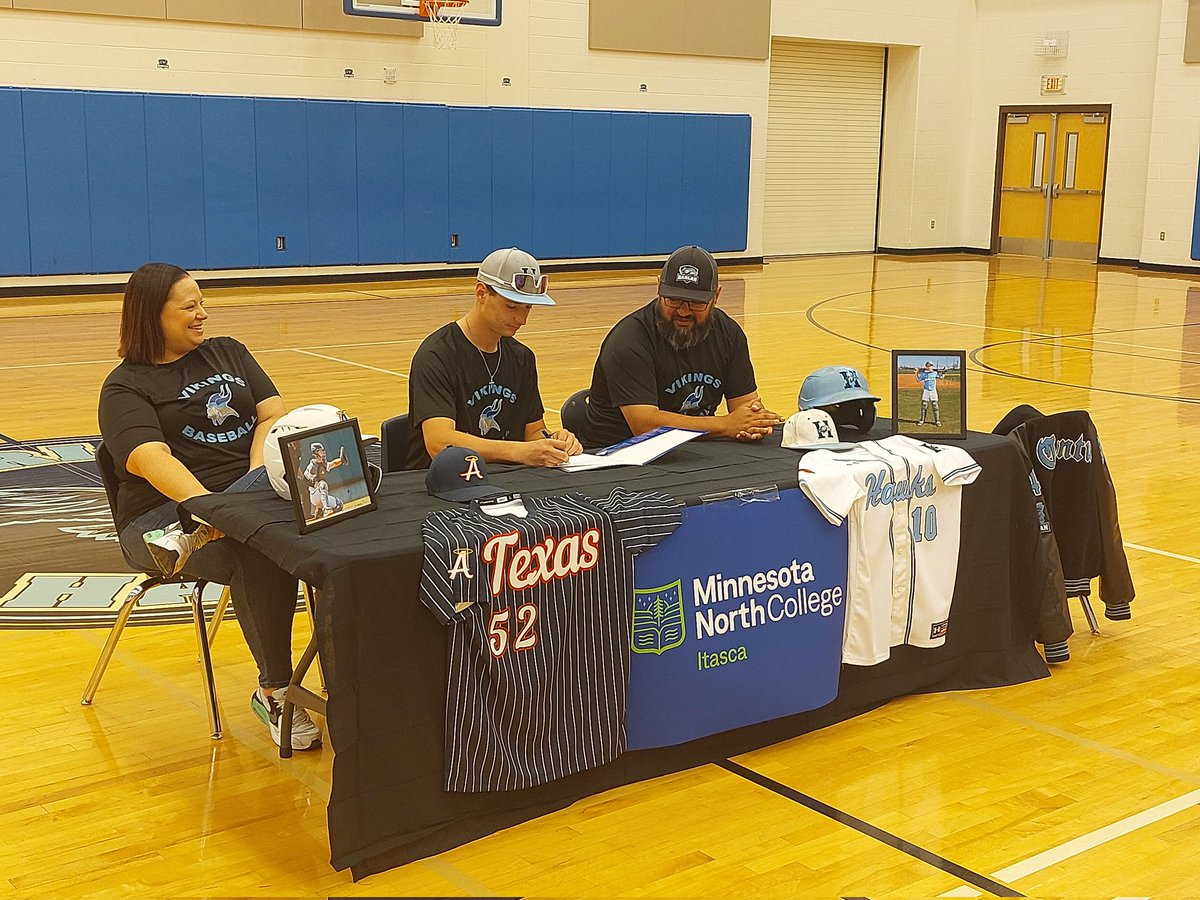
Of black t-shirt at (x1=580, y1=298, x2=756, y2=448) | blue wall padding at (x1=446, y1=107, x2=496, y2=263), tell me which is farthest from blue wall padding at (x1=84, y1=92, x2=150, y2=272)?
black t-shirt at (x1=580, y1=298, x2=756, y2=448)

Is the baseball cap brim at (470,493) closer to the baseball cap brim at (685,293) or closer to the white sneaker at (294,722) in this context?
the white sneaker at (294,722)

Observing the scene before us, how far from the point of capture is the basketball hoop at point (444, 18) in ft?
55.1

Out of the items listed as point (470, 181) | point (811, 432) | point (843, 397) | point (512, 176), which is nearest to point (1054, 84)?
point (512, 176)

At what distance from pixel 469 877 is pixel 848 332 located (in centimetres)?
1076

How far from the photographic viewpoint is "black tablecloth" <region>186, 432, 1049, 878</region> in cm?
299

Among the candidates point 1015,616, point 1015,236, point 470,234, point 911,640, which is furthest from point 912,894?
point 1015,236

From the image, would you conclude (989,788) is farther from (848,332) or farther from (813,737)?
(848,332)

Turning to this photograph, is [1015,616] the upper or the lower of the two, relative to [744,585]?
lower

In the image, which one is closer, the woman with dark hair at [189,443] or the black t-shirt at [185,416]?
the woman with dark hair at [189,443]

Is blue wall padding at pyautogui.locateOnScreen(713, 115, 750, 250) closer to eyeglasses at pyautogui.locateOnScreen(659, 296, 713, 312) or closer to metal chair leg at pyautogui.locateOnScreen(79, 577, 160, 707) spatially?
eyeglasses at pyautogui.locateOnScreen(659, 296, 713, 312)

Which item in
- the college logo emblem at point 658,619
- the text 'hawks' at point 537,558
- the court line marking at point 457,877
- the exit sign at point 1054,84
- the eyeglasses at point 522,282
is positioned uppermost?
the exit sign at point 1054,84

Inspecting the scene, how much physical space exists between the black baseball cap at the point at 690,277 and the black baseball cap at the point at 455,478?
1260mm

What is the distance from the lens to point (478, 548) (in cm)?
311

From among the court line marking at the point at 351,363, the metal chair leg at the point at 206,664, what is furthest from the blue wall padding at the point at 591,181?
the metal chair leg at the point at 206,664
